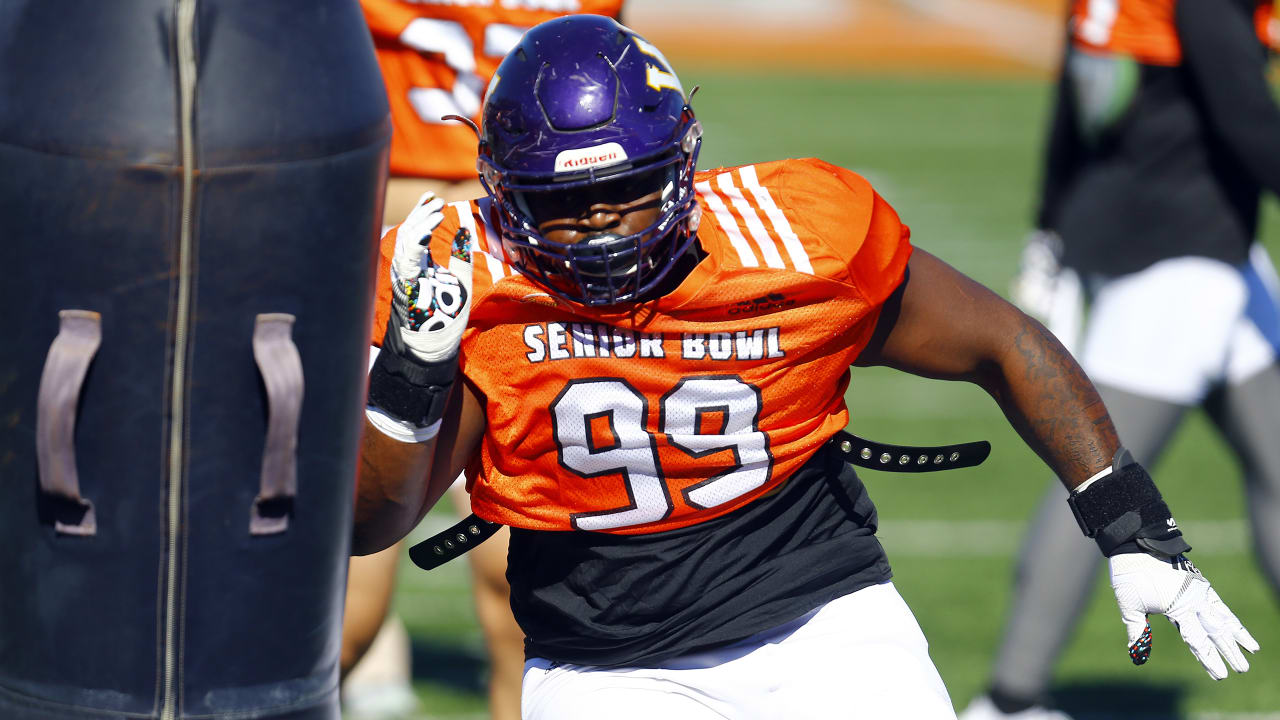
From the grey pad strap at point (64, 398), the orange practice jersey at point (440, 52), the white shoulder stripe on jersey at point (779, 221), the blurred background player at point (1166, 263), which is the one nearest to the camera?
the grey pad strap at point (64, 398)

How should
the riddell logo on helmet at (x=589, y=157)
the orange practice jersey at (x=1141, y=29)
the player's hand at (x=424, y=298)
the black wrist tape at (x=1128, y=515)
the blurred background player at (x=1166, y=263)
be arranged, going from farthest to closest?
the orange practice jersey at (x=1141, y=29)
the blurred background player at (x=1166, y=263)
the black wrist tape at (x=1128, y=515)
the riddell logo on helmet at (x=589, y=157)
the player's hand at (x=424, y=298)

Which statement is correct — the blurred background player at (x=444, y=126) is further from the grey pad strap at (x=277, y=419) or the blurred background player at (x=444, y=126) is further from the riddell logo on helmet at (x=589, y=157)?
the grey pad strap at (x=277, y=419)

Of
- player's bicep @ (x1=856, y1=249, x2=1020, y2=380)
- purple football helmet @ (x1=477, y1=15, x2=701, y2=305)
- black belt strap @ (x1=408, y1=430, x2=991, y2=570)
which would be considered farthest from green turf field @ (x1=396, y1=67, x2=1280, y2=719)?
purple football helmet @ (x1=477, y1=15, x2=701, y2=305)

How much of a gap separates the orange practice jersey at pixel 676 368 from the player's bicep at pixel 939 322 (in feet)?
0.24

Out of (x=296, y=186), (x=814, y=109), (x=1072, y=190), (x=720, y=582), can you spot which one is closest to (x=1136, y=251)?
(x=1072, y=190)

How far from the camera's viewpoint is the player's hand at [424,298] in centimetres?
232

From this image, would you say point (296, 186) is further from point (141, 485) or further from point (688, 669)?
point (688, 669)

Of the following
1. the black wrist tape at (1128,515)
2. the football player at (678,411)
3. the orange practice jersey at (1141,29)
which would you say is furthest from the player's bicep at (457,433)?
the orange practice jersey at (1141,29)

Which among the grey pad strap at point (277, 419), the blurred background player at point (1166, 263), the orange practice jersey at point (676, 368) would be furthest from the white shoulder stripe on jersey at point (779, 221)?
the blurred background player at point (1166, 263)

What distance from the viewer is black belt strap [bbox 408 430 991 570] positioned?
8.84 ft

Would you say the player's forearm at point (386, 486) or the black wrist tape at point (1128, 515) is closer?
the player's forearm at point (386, 486)

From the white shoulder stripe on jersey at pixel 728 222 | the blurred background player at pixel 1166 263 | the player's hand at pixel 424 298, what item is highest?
the player's hand at pixel 424 298

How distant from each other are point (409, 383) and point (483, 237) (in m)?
0.31

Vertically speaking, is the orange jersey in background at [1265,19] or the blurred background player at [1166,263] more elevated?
the orange jersey in background at [1265,19]
